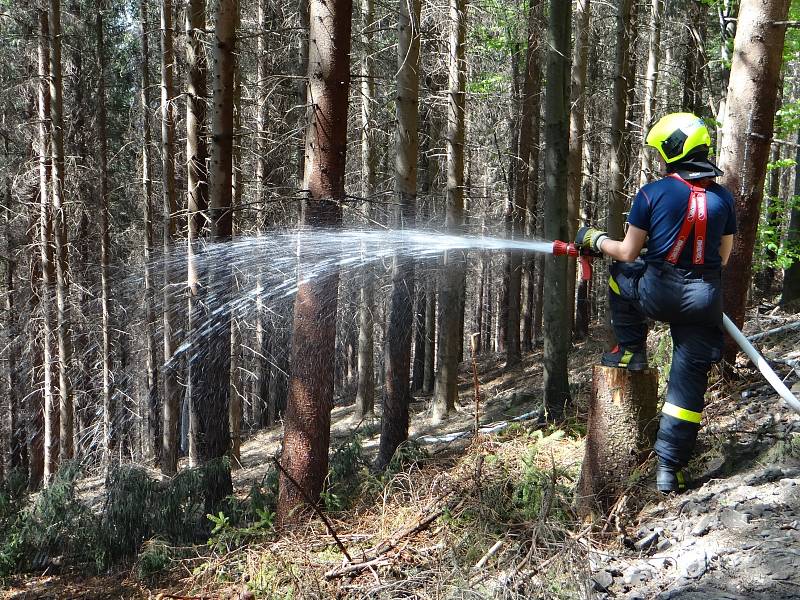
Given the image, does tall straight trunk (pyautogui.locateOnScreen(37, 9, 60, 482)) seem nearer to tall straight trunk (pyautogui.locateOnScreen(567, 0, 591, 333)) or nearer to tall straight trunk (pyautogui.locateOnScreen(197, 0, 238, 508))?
tall straight trunk (pyautogui.locateOnScreen(197, 0, 238, 508))

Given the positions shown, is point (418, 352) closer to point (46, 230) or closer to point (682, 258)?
point (46, 230)

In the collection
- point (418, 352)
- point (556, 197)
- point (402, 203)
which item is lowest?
point (418, 352)

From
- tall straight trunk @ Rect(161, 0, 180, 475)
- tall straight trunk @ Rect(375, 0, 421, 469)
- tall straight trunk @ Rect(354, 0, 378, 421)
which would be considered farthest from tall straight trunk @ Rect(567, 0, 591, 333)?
tall straight trunk @ Rect(161, 0, 180, 475)

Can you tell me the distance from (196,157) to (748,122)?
7545 millimetres

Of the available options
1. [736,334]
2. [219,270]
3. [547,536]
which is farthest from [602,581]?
[219,270]

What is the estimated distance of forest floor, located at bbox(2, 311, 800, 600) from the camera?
346cm

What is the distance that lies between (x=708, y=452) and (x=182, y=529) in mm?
6130

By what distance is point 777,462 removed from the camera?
4.23m

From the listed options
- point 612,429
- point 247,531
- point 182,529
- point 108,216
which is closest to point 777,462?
point 612,429

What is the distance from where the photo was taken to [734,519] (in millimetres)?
3693

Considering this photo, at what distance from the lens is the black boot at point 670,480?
4.19m

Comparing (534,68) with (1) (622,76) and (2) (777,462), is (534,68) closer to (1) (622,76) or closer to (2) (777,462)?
(1) (622,76)

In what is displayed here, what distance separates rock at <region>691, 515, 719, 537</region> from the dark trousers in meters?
0.45

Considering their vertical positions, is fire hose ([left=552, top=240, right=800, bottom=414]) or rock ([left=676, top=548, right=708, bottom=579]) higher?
fire hose ([left=552, top=240, right=800, bottom=414])
